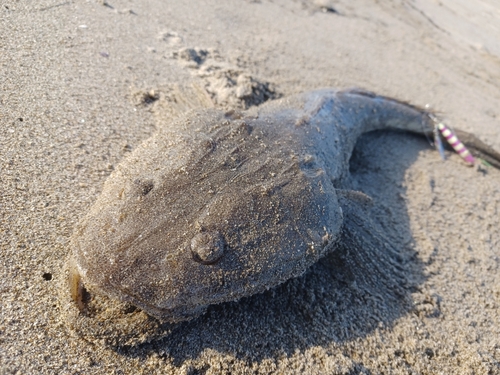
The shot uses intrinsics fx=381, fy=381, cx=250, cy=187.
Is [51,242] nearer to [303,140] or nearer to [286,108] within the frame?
[303,140]

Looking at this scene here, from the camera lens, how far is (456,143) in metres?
4.58

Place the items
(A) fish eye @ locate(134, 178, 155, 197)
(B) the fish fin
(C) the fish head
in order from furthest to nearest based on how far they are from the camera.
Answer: (B) the fish fin, (A) fish eye @ locate(134, 178, 155, 197), (C) the fish head

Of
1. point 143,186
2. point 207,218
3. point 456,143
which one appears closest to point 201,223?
point 207,218

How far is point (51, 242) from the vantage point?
225 centimetres

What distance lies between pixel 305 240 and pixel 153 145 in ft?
3.69

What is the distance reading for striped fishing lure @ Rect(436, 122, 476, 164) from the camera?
4.50 metres

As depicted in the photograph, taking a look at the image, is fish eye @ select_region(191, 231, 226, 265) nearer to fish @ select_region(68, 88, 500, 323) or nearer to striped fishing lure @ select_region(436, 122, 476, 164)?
fish @ select_region(68, 88, 500, 323)

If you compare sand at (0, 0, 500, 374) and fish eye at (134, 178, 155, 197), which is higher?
fish eye at (134, 178, 155, 197)

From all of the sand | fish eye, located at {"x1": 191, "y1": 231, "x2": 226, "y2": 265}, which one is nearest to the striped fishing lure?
the sand

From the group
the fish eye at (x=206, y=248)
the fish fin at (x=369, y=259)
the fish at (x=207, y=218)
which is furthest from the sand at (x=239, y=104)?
the fish eye at (x=206, y=248)

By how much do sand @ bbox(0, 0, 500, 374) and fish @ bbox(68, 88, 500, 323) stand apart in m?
0.27

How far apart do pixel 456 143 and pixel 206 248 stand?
3.86 meters

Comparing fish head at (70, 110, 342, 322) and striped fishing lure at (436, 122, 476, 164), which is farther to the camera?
striped fishing lure at (436, 122, 476, 164)

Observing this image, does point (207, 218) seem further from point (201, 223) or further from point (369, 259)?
point (369, 259)
